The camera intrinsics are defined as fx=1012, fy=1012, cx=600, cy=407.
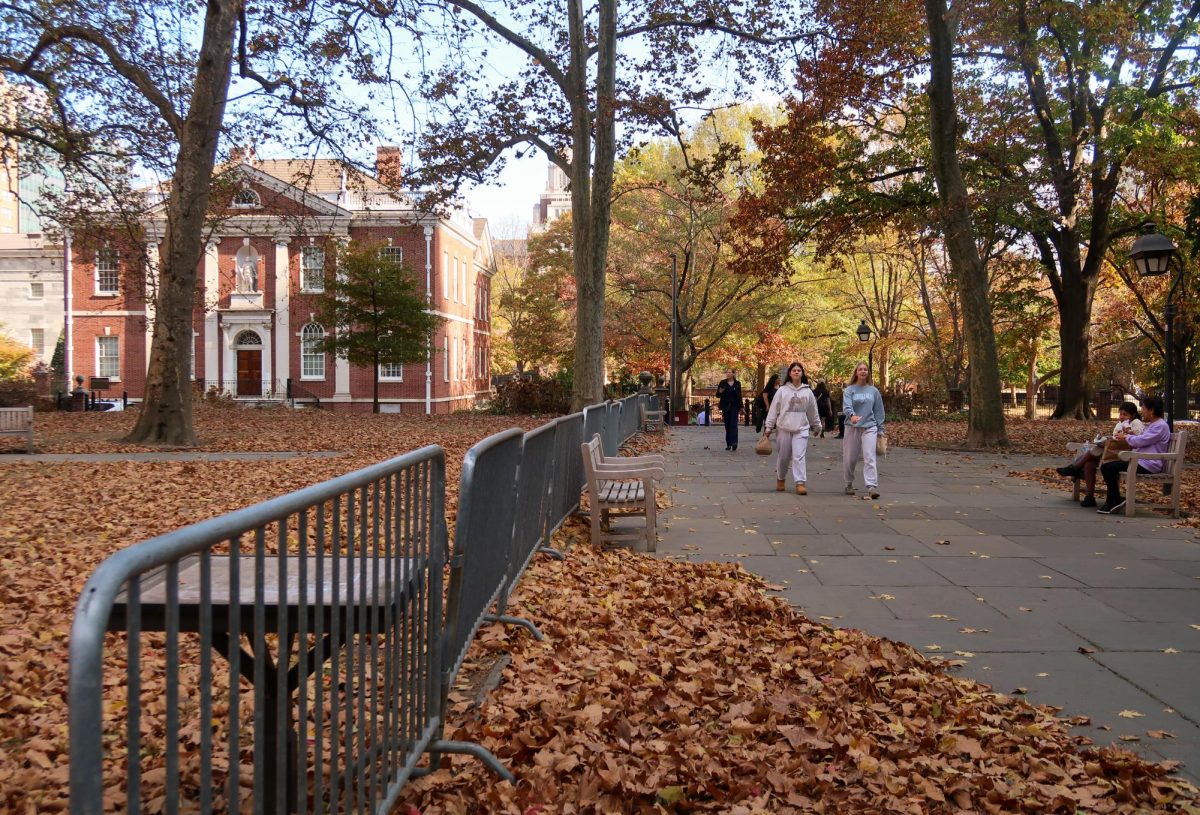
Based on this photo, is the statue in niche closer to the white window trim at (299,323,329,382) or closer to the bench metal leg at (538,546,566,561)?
the white window trim at (299,323,329,382)

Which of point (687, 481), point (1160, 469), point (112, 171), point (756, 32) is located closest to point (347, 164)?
point (112, 171)

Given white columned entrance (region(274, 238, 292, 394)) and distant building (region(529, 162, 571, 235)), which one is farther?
distant building (region(529, 162, 571, 235))

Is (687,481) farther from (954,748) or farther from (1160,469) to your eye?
(954,748)

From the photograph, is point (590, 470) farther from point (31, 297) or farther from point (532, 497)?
point (31, 297)

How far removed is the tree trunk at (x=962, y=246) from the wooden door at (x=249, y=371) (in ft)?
124

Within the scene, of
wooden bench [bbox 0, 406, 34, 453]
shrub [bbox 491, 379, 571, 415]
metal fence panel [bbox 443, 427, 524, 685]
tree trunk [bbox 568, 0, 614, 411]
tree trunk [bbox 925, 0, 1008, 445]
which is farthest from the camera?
shrub [bbox 491, 379, 571, 415]

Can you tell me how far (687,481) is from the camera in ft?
48.2

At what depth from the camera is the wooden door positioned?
4950 centimetres

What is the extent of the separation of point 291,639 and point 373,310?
38258mm

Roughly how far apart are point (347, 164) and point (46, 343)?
4678 centimetres

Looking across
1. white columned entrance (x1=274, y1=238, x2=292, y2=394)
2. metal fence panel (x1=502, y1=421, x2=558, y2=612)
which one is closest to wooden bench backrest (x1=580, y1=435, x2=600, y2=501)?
metal fence panel (x1=502, y1=421, x2=558, y2=612)

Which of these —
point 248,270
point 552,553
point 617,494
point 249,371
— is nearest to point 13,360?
point 249,371

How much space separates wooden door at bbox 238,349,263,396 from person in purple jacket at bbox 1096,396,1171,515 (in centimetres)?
4430

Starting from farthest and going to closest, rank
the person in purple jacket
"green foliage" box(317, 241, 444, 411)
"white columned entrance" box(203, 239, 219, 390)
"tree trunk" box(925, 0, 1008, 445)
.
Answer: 1. "white columned entrance" box(203, 239, 219, 390)
2. "green foliage" box(317, 241, 444, 411)
3. "tree trunk" box(925, 0, 1008, 445)
4. the person in purple jacket
